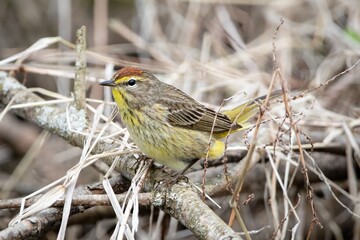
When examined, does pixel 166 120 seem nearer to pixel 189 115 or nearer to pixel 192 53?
pixel 189 115

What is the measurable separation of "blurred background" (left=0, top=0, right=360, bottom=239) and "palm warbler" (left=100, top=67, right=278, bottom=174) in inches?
23.2

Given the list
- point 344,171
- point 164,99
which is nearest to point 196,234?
point 164,99

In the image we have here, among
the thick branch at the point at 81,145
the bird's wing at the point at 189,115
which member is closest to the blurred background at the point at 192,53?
the thick branch at the point at 81,145

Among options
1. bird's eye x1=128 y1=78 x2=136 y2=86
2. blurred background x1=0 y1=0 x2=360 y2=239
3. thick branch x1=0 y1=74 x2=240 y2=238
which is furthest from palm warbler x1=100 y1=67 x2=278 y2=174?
blurred background x1=0 y1=0 x2=360 y2=239

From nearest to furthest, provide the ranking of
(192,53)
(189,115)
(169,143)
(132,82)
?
(169,143)
(132,82)
(189,115)
(192,53)

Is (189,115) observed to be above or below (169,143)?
above

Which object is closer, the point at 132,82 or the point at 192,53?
the point at 132,82

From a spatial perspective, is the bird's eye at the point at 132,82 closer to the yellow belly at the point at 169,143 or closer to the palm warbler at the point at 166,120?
the palm warbler at the point at 166,120

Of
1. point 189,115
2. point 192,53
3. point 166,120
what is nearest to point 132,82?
point 166,120

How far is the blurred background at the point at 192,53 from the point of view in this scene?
4211mm

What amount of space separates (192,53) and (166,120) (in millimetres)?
1966

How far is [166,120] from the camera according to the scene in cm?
329

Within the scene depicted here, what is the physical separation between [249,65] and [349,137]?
1.50 meters

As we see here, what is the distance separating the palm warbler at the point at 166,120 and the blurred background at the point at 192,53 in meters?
0.59
